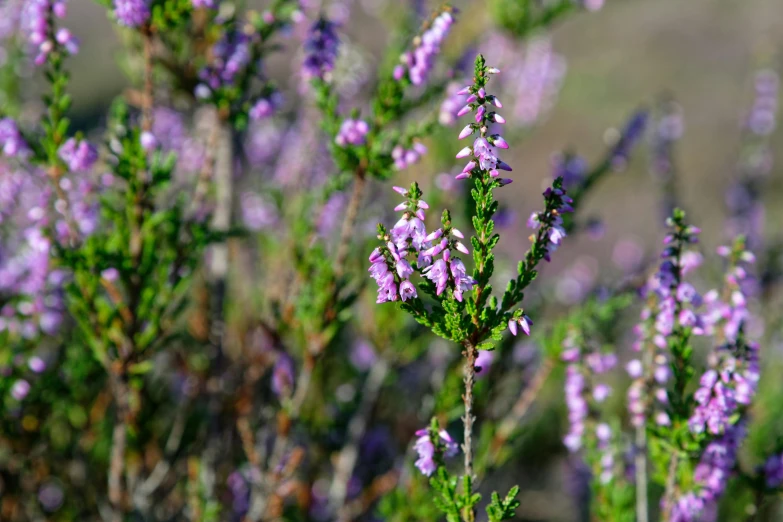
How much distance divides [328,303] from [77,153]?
1.50 meters

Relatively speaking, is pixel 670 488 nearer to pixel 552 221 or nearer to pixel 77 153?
pixel 552 221

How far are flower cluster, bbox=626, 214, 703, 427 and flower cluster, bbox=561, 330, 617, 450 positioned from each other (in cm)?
31

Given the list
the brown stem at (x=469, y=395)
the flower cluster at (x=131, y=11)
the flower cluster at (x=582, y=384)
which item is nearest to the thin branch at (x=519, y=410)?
the flower cluster at (x=582, y=384)

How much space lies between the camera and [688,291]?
2838mm

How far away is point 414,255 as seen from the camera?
86.3 inches

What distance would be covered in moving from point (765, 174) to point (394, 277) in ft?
21.8

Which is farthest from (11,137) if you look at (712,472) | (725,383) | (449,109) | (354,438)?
(712,472)

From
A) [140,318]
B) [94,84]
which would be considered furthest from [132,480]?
[94,84]

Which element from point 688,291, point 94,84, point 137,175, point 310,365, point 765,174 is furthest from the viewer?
point 94,84

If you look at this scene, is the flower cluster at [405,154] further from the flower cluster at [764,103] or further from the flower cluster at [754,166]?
the flower cluster at [764,103]

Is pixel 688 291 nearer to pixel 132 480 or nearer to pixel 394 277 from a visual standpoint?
pixel 394 277

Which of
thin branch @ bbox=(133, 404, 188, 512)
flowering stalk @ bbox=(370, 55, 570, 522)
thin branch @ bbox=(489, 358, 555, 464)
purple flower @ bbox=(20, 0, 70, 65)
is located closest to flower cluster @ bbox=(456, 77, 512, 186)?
flowering stalk @ bbox=(370, 55, 570, 522)

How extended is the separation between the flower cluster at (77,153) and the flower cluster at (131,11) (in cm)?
62

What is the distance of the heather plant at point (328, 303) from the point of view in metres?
2.77
